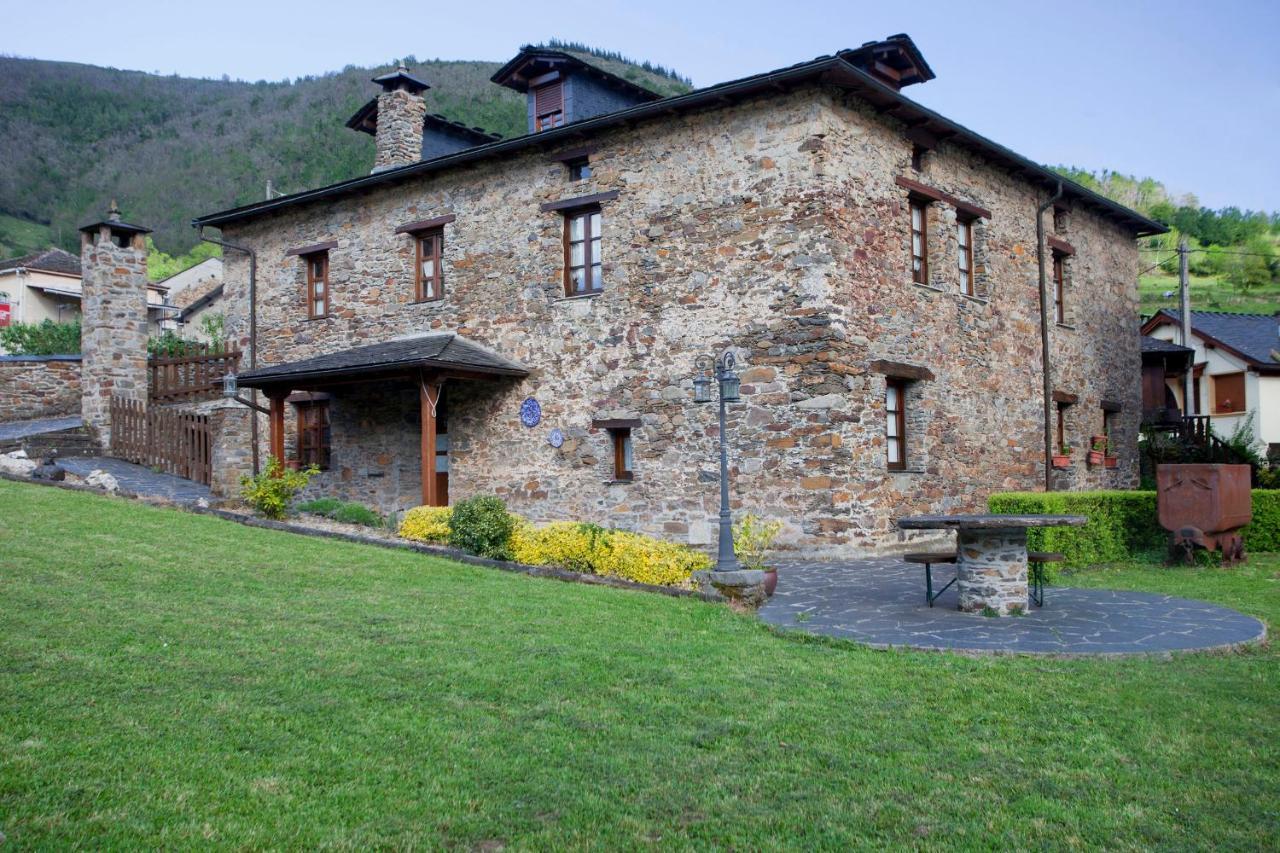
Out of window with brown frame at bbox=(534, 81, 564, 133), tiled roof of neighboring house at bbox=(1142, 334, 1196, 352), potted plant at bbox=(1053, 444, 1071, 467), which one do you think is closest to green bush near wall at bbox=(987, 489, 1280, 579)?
potted plant at bbox=(1053, 444, 1071, 467)

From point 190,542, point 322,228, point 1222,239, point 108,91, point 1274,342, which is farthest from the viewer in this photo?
point 108,91

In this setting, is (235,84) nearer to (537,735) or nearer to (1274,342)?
(1274,342)

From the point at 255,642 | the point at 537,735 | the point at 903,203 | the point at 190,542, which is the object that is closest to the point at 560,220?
the point at 903,203

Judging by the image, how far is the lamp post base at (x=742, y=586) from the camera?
9531mm

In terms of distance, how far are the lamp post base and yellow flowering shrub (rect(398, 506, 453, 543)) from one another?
4056 mm

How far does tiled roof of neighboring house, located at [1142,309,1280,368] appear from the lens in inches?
1165

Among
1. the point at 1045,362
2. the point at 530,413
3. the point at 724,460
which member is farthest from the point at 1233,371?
the point at 724,460

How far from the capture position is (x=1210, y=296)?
5606 centimetres

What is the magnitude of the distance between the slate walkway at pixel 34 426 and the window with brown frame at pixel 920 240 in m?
16.1

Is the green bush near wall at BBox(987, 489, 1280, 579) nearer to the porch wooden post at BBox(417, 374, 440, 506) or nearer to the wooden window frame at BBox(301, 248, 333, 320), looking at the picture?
the porch wooden post at BBox(417, 374, 440, 506)

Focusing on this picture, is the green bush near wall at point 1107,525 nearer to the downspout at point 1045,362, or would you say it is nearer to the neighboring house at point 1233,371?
the downspout at point 1045,362

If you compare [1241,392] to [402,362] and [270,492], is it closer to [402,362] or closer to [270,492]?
[402,362]

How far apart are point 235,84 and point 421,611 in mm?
94642

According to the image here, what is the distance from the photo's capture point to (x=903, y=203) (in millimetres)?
14578
